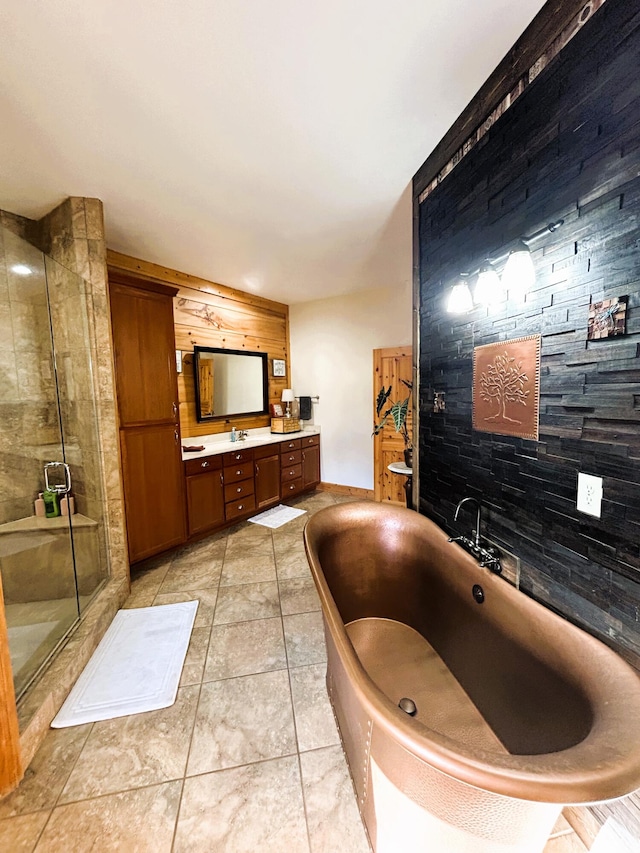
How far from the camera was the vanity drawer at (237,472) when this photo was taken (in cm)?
337

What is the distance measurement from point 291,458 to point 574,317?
3477 mm


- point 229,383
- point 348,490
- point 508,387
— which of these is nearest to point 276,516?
point 348,490

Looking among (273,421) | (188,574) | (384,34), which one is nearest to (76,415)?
(188,574)

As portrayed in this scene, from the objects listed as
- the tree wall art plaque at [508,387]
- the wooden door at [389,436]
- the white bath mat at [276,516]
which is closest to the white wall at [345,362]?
the wooden door at [389,436]

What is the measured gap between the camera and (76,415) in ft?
7.59

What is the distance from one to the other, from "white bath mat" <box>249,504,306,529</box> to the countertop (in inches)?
34.0

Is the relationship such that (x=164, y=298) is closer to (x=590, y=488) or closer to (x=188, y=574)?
(x=188, y=574)

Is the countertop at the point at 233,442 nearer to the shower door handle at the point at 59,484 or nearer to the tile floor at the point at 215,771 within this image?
the shower door handle at the point at 59,484

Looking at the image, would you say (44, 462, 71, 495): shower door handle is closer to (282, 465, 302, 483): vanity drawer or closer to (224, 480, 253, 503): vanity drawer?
(224, 480, 253, 503): vanity drawer

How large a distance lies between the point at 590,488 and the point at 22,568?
9.91 feet

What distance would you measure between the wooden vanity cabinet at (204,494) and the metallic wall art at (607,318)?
2.98 meters

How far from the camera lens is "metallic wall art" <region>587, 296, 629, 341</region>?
0.91 metres

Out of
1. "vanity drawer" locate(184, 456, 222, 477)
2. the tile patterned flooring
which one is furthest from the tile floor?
"vanity drawer" locate(184, 456, 222, 477)

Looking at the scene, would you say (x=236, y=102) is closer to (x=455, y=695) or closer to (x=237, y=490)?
(x=455, y=695)
